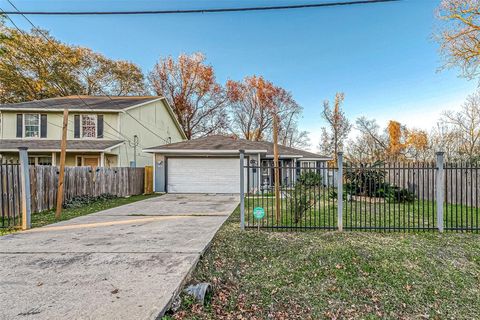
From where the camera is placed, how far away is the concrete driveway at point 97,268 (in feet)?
8.22

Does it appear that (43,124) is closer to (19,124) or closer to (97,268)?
(19,124)

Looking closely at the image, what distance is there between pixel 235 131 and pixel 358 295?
2685 cm

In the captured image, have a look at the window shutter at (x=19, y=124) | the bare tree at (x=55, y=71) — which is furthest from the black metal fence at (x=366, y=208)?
the bare tree at (x=55, y=71)

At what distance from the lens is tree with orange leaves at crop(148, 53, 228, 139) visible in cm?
2723

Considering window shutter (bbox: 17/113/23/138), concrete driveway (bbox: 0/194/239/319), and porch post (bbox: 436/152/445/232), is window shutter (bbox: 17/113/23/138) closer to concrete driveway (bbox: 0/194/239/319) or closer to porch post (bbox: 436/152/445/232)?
concrete driveway (bbox: 0/194/239/319)

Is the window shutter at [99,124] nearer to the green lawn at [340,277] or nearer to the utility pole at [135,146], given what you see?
the utility pole at [135,146]

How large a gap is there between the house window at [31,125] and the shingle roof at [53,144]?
561mm

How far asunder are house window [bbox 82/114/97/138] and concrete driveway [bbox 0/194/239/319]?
35.5 feet

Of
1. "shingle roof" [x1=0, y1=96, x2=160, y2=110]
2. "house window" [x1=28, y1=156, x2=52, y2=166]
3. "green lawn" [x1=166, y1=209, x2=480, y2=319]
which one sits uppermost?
"shingle roof" [x1=0, y1=96, x2=160, y2=110]

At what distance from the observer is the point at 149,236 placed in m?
5.08

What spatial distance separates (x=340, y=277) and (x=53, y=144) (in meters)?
16.2

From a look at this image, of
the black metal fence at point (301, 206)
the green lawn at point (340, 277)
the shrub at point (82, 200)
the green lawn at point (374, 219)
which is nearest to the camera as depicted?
the green lawn at point (340, 277)

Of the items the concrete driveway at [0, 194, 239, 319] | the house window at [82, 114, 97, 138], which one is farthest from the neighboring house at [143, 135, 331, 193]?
the concrete driveway at [0, 194, 239, 319]

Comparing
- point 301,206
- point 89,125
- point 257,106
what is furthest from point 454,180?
point 257,106
